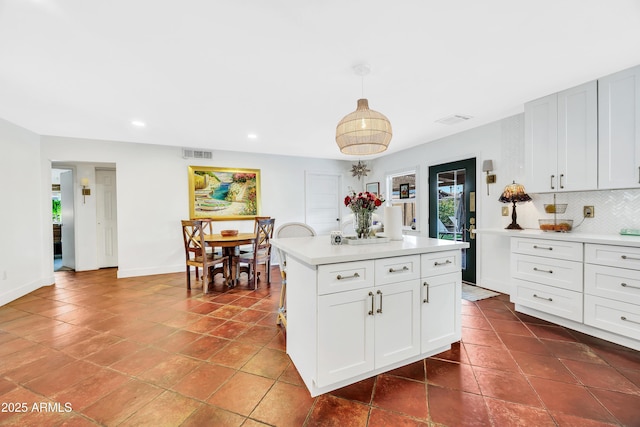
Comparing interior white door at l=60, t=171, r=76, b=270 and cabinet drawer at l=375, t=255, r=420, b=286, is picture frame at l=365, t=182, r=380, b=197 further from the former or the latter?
interior white door at l=60, t=171, r=76, b=270

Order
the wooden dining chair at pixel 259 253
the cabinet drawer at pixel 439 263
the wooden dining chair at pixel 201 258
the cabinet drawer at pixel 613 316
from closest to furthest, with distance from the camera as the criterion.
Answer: the cabinet drawer at pixel 439 263
the cabinet drawer at pixel 613 316
the wooden dining chair at pixel 201 258
the wooden dining chair at pixel 259 253

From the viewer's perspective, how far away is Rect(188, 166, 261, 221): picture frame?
5004 mm

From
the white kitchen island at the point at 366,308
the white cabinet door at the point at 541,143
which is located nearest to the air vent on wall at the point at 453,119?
the white cabinet door at the point at 541,143

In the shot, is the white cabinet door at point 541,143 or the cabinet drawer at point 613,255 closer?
the cabinet drawer at point 613,255

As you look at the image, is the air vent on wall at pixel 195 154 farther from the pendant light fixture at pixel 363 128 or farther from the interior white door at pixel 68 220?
the pendant light fixture at pixel 363 128

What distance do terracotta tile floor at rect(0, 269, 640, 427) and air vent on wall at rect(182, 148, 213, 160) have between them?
306 centimetres

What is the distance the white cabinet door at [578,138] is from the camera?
2.48m

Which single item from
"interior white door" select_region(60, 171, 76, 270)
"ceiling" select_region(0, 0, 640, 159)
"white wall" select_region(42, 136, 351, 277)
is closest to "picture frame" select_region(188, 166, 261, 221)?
"white wall" select_region(42, 136, 351, 277)

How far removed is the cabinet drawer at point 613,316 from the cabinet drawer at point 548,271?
6.1 inches

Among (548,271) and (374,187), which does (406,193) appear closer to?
(374,187)

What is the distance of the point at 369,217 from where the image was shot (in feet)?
7.22

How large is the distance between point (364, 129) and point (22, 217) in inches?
196

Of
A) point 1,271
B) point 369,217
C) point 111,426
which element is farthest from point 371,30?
point 1,271

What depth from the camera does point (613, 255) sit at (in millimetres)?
2182
